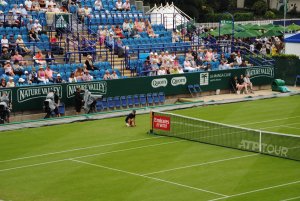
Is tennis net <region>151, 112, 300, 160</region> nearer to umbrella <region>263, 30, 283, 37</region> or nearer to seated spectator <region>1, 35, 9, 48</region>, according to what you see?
seated spectator <region>1, 35, 9, 48</region>

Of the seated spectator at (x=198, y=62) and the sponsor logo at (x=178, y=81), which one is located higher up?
the seated spectator at (x=198, y=62)

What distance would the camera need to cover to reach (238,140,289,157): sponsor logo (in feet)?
82.5

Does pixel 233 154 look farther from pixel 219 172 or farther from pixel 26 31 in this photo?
pixel 26 31

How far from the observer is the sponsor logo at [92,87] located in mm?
36344

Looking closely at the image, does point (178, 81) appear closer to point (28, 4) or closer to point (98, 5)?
point (98, 5)

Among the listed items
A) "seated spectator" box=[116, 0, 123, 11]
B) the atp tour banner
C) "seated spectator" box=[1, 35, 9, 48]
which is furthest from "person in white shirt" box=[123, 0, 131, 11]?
"seated spectator" box=[1, 35, 9, 48]

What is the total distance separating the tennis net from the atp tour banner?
7.25 metres

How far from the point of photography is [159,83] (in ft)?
133

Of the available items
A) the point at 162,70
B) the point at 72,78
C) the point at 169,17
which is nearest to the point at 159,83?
the point at 162,70

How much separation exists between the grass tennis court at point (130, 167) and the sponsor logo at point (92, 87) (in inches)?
150

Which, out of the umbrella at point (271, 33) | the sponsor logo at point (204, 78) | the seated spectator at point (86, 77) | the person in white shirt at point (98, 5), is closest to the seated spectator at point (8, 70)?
the seated spectator at point (86, 77)

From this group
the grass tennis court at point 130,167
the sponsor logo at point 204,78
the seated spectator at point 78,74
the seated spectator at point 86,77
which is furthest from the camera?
the sponsor logo at point 204,78

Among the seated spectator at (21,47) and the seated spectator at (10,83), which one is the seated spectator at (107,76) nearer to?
the seated spectator at (21,47)

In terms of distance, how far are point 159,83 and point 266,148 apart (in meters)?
15.4
